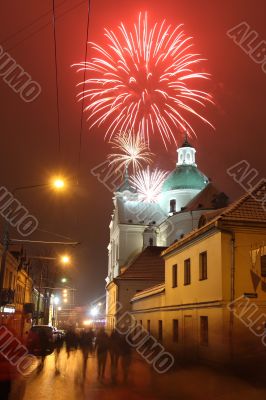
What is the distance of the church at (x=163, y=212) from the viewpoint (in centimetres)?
6124

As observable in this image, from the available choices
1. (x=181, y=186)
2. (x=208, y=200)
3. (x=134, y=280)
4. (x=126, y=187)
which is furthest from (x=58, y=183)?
(x=126, y=187)

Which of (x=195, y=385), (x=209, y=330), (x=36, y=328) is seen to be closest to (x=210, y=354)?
(x=209, y=330)

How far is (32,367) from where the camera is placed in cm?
2073

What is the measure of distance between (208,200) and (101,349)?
148 feet

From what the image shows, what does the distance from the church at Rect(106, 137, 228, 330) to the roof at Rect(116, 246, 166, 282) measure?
6610mm

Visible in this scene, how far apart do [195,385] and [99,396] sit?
12.6 ft

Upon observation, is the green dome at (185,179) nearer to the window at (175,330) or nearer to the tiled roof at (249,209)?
the window at (175,330)

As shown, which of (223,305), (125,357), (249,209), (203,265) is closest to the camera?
(125,357)

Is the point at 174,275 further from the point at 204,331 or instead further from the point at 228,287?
the point at 228,287

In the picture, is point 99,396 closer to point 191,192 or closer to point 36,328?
point 36,328

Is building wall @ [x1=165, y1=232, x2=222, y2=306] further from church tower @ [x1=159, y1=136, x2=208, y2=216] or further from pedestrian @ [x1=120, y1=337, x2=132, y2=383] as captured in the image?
church tower @ [x1=159, y1=136, x2=208, y2=216]

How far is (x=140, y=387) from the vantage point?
45.8 ft

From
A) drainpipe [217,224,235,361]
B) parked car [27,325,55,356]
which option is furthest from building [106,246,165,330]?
drainpipe [217,224,235,361]

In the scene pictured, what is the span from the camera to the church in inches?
2411
